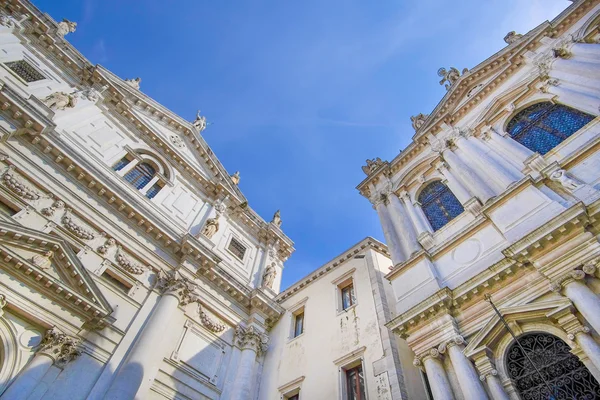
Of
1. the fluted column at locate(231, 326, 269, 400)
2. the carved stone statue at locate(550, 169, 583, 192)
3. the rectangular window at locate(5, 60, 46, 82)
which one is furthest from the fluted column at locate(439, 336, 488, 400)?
the rectangular window at locate(5, 60, 46, 82)

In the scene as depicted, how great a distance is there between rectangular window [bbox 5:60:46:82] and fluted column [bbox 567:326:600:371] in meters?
21.7

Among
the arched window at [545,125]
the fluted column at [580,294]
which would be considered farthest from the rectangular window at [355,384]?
the arched window at [545,125]

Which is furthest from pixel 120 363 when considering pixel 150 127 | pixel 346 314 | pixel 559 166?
pixel 559 166

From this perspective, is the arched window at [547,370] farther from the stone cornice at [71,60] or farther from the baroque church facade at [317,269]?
the stone cornice at [71,60]

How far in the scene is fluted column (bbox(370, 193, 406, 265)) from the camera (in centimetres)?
1377

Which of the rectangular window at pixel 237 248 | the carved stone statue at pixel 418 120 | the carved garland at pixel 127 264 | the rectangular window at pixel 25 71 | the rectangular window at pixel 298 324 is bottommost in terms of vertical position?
the carved garland at pixel 127 264

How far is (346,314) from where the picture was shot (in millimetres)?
14508

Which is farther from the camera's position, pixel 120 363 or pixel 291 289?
pixel 291 289

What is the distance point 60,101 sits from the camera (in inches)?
623

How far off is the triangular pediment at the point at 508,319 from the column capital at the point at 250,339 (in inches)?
384

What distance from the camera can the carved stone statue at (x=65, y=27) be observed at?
64.8 ft

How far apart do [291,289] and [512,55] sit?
16.1 metres

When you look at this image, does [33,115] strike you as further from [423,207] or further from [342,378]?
[423,207]

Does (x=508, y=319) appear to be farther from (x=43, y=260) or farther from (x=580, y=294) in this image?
(x=43, y=260)
